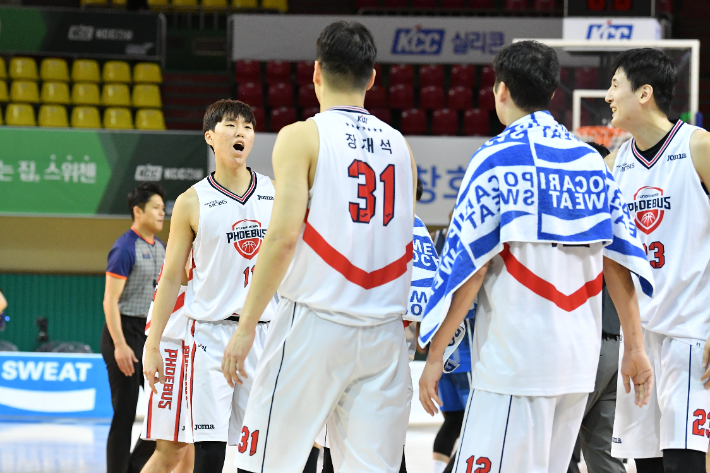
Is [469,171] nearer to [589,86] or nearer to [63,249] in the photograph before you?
[589,86]

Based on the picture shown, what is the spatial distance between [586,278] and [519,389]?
41 cm

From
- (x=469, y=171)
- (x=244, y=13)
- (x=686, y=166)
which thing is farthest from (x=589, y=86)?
(x=244, y=13)

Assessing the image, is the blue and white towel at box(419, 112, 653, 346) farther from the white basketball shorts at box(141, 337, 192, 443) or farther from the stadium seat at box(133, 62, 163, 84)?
the stadium seat at box(133, 62, 163, 84)

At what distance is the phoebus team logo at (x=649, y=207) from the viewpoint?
327cm

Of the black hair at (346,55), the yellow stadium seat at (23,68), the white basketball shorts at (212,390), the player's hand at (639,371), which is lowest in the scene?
the white basketball shorts at (212,390)

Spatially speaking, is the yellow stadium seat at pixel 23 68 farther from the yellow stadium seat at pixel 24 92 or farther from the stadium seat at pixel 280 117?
the stadium seat at pixel 280 117

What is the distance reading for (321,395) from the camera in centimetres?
265

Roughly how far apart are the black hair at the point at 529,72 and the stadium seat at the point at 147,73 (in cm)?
1194

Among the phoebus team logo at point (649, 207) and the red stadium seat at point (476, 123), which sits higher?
the red stadium seat at point (476, 123)

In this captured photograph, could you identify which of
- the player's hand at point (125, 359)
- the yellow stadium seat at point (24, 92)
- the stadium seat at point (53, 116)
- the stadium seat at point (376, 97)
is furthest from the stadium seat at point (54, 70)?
the player's hand at point (125, 359)

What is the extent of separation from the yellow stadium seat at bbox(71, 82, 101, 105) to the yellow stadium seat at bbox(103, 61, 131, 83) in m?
0.37

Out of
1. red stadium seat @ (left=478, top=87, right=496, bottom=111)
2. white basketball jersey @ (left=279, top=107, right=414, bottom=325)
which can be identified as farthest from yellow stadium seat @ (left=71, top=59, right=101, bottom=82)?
white basketball jersey @ (left=279, top=107, right=414, bottom=325)

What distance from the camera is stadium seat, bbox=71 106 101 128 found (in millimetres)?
12695

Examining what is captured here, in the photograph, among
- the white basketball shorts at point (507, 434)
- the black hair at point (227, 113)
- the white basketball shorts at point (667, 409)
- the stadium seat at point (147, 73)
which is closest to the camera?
the white basketball shorts at point (507, 434)
